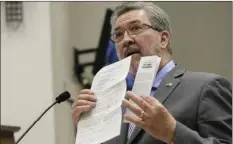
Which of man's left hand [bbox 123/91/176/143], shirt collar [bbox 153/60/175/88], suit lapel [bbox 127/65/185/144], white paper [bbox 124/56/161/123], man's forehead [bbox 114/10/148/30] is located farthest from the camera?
man's forehead [bbox 114/10/148/30]

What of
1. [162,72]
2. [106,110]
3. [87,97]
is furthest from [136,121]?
[162,72]

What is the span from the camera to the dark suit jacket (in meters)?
1.33

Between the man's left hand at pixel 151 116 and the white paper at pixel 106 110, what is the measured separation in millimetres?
64

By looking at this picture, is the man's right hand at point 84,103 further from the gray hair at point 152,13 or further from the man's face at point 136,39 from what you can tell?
the gray hair at point 152,13

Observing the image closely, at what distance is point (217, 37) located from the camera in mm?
3379

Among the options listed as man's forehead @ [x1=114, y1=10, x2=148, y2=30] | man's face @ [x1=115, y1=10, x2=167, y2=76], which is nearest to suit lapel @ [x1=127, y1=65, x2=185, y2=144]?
man's face @ [x1=115, y1=10, x2=167, y2=76]

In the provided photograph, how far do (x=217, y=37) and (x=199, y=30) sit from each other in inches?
5.6

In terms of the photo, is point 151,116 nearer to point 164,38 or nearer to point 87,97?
point 87,97

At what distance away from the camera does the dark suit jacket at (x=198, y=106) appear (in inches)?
52.3

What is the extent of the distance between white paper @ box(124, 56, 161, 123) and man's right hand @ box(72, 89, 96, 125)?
133 millimetres

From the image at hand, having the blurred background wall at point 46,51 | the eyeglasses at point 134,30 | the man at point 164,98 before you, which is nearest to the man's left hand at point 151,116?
the man at point 164,98

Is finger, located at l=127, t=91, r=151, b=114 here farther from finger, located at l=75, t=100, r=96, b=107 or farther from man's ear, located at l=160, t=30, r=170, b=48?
man's ear, located at l=160, t=30, r=170, b=48

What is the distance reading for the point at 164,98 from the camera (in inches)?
56.4

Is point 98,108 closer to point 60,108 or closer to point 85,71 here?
point 60,108
